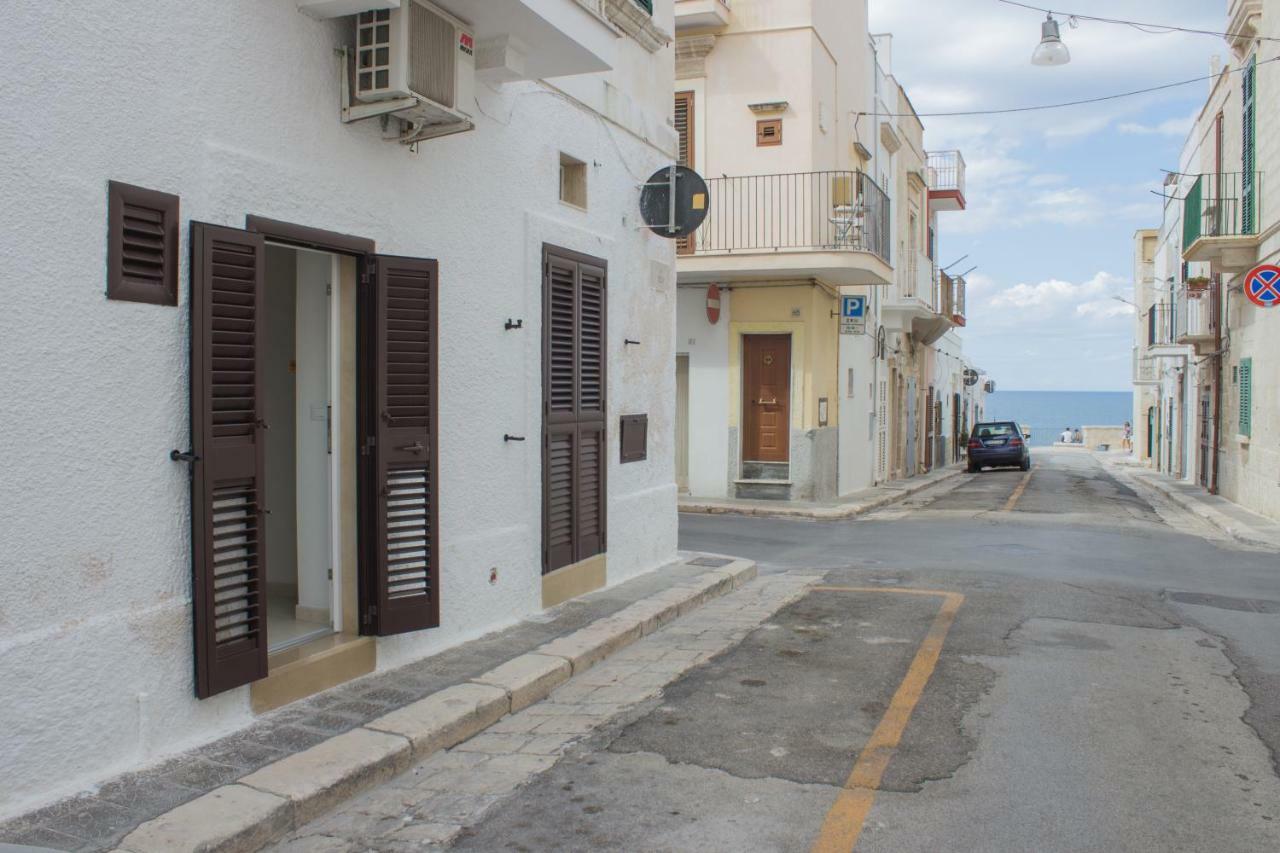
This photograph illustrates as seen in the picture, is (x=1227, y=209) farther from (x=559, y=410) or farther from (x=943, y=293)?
(x=559, y=410)

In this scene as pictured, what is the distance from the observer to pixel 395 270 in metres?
6.12

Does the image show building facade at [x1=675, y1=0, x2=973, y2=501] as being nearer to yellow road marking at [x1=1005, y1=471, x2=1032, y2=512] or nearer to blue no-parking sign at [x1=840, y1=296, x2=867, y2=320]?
blue no-parking sign at [x1=840, y1=296, x2=867, y2=320]

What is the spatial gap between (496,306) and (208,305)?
2.68 m

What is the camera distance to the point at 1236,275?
2016 centimetres

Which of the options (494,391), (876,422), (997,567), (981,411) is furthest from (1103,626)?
(981,411)

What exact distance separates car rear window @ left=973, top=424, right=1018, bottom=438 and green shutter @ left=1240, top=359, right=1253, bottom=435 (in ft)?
44.7

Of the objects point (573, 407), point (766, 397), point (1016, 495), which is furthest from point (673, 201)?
point (1016, 495)

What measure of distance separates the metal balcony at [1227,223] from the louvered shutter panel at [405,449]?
16679 millimetres

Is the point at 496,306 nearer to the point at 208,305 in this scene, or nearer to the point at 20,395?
the point at 208,305

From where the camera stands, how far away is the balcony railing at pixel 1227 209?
18.4 metres

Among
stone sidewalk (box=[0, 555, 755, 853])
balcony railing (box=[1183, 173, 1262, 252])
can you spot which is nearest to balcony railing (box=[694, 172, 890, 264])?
balcony railing (box=[1183, 173, 1262, 252])

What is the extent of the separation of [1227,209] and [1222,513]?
17.8 feet

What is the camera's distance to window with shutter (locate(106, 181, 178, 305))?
442 centimetres

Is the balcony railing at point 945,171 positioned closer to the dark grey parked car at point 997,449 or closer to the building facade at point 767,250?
the dark grey parked car at point 997,449
